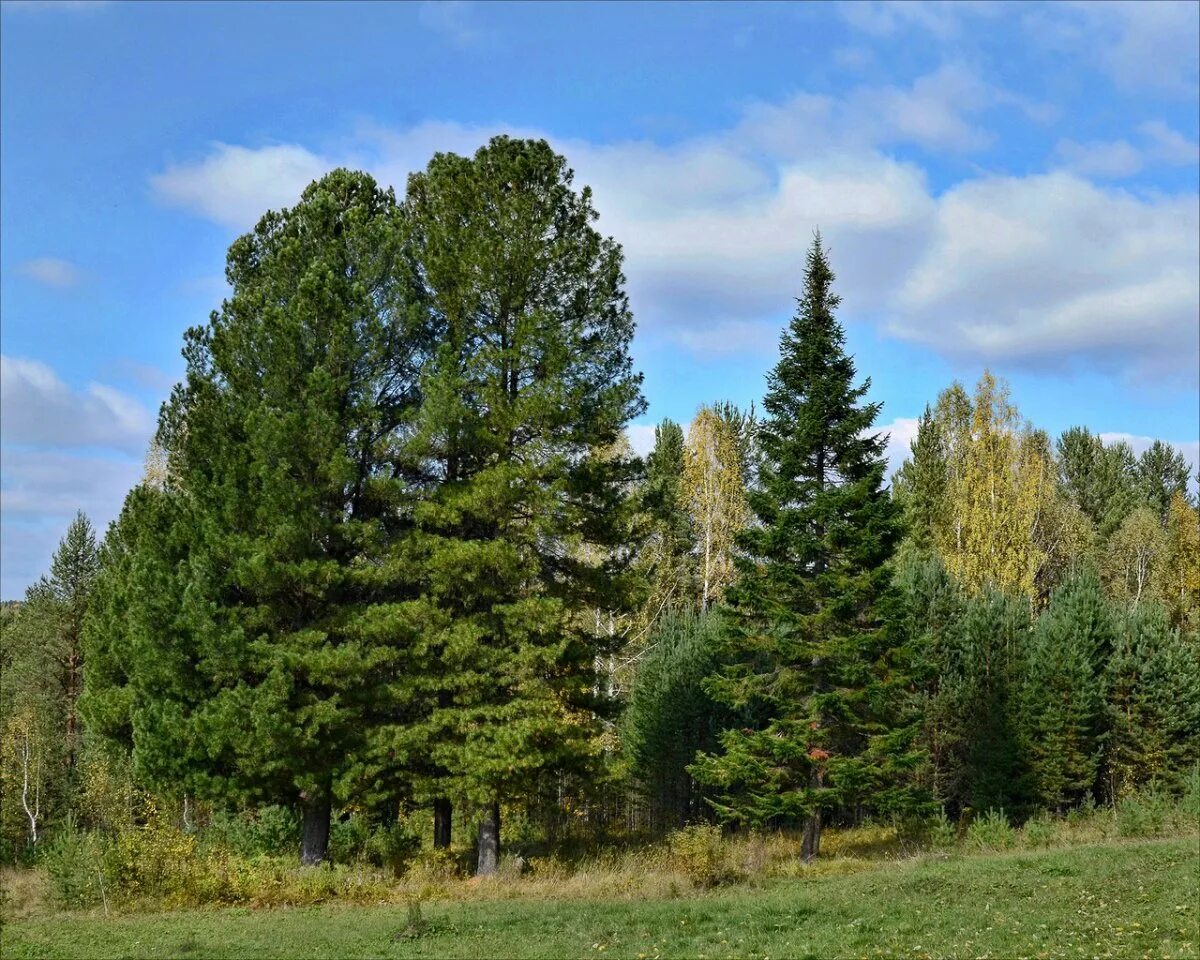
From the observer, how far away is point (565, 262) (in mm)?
23078

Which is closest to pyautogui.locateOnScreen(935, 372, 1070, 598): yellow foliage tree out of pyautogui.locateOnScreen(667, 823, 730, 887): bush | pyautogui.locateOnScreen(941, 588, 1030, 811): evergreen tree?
pyautogui.locateOnScreen(941, 588, 1030, 811): evergreen tree

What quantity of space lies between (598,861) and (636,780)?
1437cm

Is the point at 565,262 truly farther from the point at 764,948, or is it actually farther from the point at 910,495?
the point at 910,495

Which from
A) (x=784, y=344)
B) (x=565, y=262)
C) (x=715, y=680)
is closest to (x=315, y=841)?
(x=715, y=680)

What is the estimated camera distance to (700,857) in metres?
21.5

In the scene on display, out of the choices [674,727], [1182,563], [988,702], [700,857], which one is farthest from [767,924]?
[1182,563]

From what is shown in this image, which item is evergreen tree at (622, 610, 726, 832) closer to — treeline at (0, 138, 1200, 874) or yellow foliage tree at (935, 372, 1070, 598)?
treeline at (0, 138, 1200, 874)

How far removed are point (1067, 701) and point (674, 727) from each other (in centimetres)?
1272

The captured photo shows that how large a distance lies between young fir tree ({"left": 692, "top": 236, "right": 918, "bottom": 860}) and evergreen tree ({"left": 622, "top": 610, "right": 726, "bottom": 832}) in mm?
8611

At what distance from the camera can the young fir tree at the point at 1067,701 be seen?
3247cm

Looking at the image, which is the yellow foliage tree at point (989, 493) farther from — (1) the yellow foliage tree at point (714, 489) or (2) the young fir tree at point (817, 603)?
(2) the young fir tree at point (817, 603)

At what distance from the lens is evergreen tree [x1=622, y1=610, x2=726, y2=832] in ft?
113

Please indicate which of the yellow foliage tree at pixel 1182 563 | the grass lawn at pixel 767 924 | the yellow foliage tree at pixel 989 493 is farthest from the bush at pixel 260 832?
the yellow foliage tree at pixel 1182 563

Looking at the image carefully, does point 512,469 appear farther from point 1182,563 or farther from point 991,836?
point 1182,563
